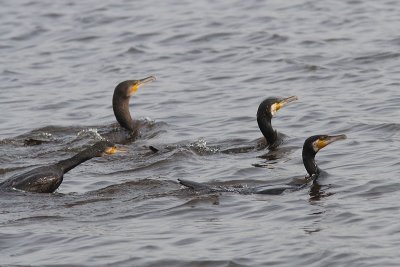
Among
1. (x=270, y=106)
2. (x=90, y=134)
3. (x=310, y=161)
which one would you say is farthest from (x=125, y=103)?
(x=310, y=161)

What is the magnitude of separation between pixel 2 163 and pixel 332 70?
663cm

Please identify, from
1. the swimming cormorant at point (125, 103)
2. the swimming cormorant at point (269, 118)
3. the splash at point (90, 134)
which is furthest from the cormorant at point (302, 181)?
the swimming cormorant at point (125, 103)

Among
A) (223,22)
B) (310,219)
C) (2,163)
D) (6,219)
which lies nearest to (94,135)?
(2,163)

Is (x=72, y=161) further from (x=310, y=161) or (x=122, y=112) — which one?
(x=122, y=112)

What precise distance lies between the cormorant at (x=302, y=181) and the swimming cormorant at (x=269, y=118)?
191 centimetres

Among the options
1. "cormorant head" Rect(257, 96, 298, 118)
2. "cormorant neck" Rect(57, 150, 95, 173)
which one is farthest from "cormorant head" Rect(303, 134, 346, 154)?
"cormorant neck" Rect(57, 150, 95, 173)

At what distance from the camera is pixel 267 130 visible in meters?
14.7

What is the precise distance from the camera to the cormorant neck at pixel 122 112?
16.3 m

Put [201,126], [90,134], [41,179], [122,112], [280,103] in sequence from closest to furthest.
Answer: [41,179], [280,103], [90,134], [201,126], [122,112]

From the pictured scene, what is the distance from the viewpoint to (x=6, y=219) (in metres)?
11.1

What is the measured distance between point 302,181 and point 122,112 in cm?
458

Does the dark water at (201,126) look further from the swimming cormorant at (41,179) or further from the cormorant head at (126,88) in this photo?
the cormorant head at (126,88)

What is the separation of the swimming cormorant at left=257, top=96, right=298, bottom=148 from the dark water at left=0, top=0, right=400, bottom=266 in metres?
0.20

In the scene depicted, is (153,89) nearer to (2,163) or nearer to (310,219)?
(2,163)
